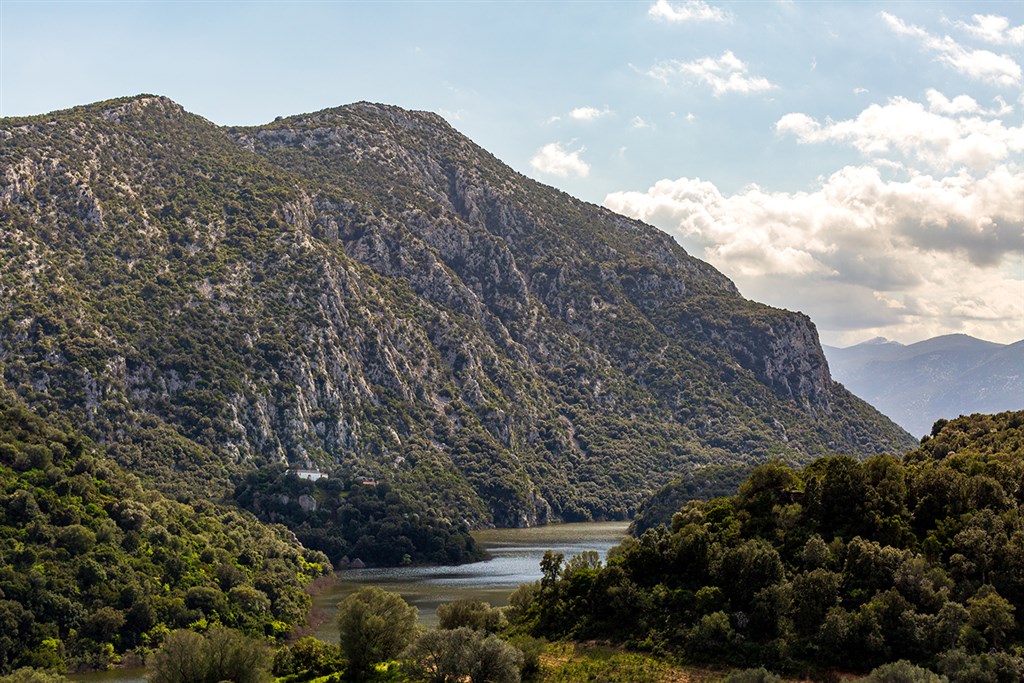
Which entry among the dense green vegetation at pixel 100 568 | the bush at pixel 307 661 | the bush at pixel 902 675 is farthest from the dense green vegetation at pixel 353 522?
the bush at pixel 902 675

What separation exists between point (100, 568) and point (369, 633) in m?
41.5

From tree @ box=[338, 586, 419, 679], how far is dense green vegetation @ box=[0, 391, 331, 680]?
3245cm

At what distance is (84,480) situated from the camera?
11269 cm

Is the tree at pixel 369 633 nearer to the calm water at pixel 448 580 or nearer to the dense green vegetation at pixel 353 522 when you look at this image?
the calm water at pixel 448 580

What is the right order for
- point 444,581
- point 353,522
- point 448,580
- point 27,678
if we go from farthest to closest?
point 353,522, point 448,580, point 444,581, point 27,678

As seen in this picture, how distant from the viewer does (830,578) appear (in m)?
66.3

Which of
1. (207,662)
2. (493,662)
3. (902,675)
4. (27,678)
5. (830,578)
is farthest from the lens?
(830,578)

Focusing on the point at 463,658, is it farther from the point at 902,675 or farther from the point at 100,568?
the point at 100,568

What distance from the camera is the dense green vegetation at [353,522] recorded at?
589 feet

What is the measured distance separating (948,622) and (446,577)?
107 meters

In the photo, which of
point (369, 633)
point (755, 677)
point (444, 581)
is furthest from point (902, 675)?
point (444, 581)

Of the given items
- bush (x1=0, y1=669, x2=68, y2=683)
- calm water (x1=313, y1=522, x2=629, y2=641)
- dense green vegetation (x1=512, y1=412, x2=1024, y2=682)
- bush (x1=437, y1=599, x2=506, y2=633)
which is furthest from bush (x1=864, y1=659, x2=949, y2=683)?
calm water (x1=313, y1=522, x2=629, y2=641)

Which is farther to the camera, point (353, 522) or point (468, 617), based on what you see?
point (353, 522)

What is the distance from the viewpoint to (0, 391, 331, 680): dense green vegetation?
92250mm
